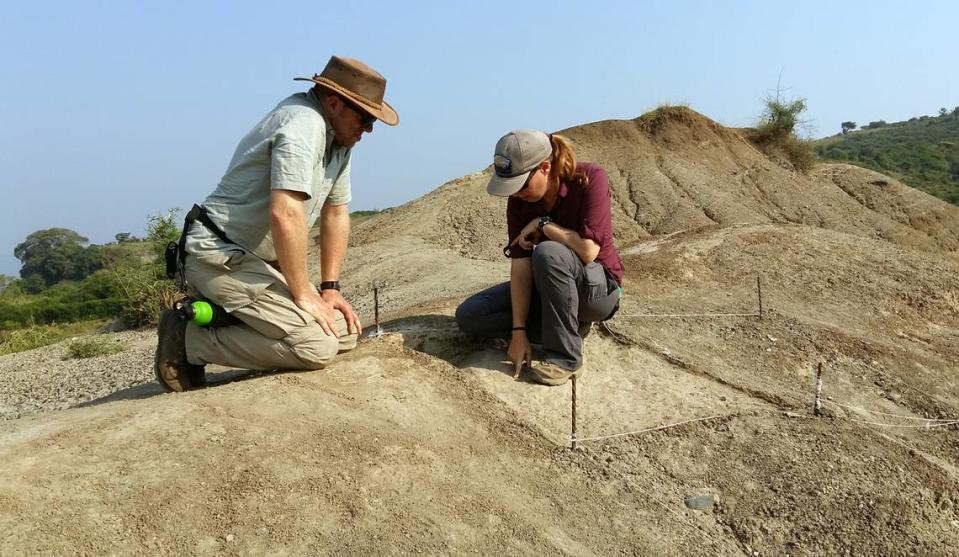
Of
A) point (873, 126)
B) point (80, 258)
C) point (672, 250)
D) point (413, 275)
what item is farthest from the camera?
point (873, 126)

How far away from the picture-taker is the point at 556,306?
384cm

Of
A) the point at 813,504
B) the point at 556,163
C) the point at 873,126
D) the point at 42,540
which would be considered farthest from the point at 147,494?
the point at 873,126

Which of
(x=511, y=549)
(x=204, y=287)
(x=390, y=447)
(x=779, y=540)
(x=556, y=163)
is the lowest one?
(x=779, y=540)

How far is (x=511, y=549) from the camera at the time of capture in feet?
9.12

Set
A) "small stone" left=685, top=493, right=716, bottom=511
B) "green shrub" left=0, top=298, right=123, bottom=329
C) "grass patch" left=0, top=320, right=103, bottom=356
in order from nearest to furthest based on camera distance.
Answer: "small stone" left=685, top=493, right=716, bottom=511, "grass patch" left=0, top=320, right=103, bottom=356, "green shrub" left=0, top=298, right=123, bottom=329

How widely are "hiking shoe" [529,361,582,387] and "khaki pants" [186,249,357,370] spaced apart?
1017 mm

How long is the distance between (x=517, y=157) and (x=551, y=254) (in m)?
0.49

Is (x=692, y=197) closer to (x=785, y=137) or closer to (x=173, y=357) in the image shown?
(x=785, y=137)

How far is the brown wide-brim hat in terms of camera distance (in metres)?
3.65

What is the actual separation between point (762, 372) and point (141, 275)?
33.8 ft

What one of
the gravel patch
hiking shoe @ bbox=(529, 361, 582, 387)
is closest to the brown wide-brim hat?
hiking shoe @ bbox=(529, 361, 582, 387)

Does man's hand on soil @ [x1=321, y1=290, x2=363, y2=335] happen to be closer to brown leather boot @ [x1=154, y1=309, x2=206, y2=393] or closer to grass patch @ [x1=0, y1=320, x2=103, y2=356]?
brown leather boot @ [x1=154, y1=309, x2=206, y2=393]

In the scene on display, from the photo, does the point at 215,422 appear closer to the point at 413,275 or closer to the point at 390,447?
the point at 390,447

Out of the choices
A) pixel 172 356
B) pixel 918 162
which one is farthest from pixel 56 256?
pixel 918 162
